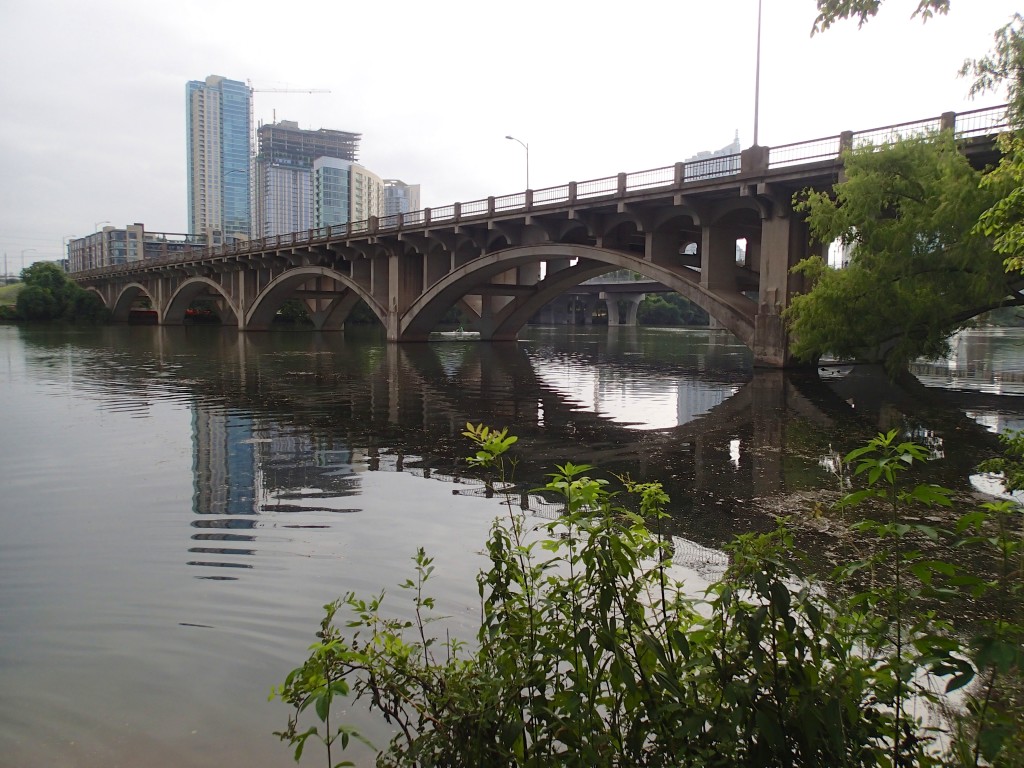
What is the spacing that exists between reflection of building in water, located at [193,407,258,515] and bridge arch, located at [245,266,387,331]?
110ft

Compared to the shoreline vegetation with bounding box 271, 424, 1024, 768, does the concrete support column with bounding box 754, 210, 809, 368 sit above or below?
above

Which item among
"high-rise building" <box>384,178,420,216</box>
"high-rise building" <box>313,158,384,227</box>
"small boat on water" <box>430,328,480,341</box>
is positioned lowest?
"small boat on water" <box>430,328,480,341</box>

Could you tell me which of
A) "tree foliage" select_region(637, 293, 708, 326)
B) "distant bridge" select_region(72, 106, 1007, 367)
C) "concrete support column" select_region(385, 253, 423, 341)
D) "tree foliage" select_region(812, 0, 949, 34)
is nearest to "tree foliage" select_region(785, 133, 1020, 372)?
"distant bridge" select_region(72, 106, 1007, 367)

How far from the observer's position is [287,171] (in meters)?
163

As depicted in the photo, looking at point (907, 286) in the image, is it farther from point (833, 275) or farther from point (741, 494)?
point (741, 494)

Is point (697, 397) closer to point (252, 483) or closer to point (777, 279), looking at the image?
point (777, 279)

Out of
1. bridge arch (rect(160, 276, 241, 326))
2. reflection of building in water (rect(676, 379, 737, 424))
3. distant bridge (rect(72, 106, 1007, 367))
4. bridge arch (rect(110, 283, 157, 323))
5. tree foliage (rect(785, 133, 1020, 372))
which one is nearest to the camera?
reflection of building in water (rect(676, 379, 737, 424))

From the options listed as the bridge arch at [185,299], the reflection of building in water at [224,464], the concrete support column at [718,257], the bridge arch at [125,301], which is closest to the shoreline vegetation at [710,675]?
the reflection of building in water at [224,464]

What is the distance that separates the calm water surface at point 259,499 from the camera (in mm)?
4035

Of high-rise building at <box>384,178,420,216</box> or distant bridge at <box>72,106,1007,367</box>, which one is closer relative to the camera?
distant bridge at <box>72,106,1007,367</box>

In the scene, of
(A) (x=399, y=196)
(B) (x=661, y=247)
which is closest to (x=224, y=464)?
(B) (x=661, y=247)

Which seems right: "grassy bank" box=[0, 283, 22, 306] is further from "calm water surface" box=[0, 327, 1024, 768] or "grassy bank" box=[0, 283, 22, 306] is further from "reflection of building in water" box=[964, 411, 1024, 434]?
"reflection of building in water" box=[964, 411, 1024, 434]

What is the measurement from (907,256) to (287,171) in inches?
6363

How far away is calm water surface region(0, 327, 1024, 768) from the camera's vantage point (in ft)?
13.2
